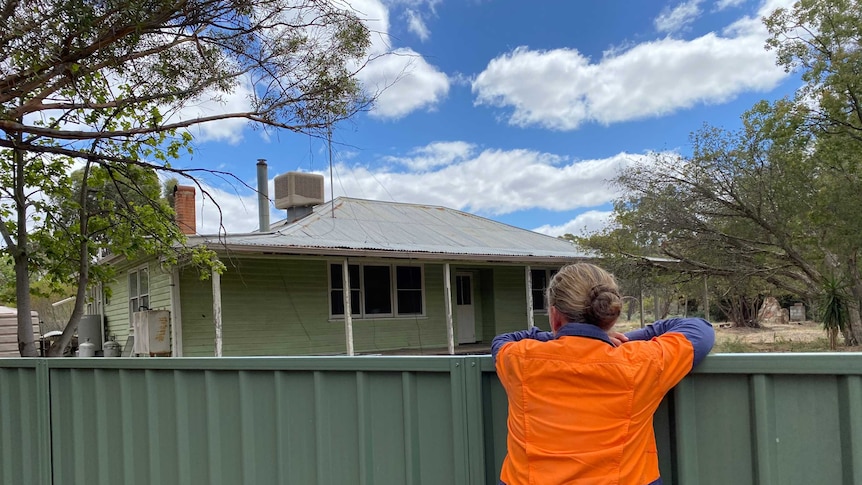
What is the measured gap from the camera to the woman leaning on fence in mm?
1713

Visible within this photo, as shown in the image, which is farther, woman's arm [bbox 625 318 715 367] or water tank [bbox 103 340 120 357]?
water tank [bbox 103 340 120 357]

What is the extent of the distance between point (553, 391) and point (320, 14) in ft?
14.6

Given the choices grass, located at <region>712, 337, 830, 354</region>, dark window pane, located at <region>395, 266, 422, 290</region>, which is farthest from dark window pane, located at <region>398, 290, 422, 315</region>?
grass, located at <region>712, 337, 830, 354</region>

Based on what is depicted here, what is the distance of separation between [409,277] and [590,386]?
13955mm

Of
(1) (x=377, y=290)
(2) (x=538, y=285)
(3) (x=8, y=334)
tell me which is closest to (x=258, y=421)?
(3) (x=8, y=334)

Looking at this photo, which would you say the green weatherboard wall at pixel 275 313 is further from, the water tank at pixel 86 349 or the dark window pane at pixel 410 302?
the water tank at pixel 86 349

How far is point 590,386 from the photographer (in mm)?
1731

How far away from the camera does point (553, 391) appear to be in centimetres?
179

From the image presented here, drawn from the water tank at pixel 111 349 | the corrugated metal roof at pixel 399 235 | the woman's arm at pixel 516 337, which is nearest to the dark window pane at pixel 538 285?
the corrugated metal roof at pixel 399 235

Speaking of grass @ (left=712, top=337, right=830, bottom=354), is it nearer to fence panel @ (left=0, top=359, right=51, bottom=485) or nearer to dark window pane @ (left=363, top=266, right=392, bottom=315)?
dark window pane @ (left=363, top=266, right=392, bottom=315)

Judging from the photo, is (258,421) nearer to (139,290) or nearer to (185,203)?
(185,203)

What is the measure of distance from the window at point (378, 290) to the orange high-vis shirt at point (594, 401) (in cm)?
1270

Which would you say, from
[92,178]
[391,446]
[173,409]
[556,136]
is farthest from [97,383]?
[556,136]

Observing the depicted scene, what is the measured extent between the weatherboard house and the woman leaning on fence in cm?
964
